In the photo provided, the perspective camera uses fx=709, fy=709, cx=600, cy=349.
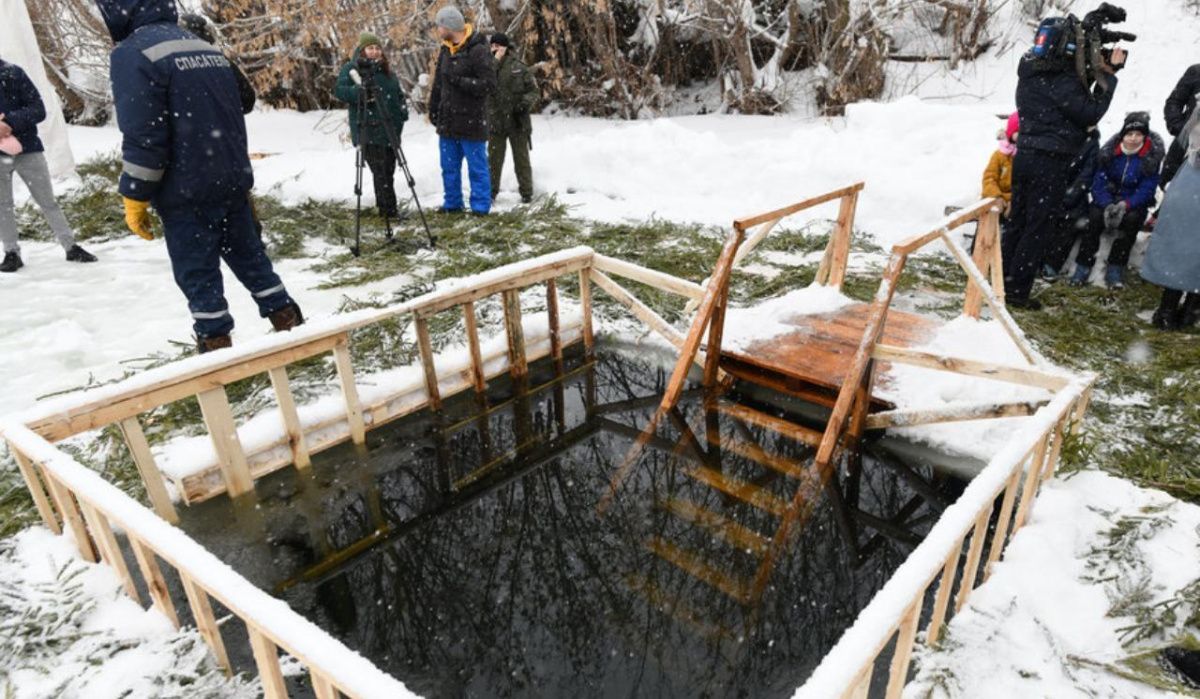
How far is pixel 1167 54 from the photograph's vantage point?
9953mm

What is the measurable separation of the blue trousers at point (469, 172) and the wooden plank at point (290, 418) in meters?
4.43

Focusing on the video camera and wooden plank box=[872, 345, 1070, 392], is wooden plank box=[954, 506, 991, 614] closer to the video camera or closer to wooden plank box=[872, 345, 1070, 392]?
wooden plank box=[872, 345, 1070, 392]

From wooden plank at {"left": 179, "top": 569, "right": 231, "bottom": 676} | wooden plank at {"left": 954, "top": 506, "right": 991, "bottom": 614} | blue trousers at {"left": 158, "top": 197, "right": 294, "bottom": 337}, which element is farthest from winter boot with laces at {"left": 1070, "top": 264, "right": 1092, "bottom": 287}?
wooden plank at {"left": 179, "top": 569, "right": 231, "bottom": 676}

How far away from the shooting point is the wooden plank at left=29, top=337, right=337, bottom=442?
9.38 feet

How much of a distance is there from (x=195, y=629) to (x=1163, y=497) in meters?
3.96

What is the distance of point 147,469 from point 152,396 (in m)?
0.35

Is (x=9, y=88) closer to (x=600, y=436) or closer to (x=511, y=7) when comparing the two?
(x=600, y=436)

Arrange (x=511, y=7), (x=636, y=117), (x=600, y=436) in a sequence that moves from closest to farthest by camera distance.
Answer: (x=600, y=436) < (x=511, y=7) < (x=636, y=117)

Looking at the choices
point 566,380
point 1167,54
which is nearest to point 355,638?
point 566,380

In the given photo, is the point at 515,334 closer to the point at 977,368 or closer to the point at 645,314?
the point at 645,314

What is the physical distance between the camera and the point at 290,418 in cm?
364

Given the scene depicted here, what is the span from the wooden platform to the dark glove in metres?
1.89

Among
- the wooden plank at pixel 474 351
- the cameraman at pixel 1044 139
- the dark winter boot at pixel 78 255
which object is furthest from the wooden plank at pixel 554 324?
the dark winter boot at pixel 78 255

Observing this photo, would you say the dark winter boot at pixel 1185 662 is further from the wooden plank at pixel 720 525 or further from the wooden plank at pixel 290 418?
the wooden plank at pixel 290 418
